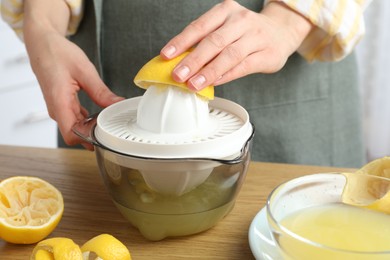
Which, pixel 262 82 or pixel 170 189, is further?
pixel 262 82

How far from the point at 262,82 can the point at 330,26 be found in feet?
0.51

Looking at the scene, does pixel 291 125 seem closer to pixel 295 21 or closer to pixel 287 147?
pixel 287 147

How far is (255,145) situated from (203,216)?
367 millimetres

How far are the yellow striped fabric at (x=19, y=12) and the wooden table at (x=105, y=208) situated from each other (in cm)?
22

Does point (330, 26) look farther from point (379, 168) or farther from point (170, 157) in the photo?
point (170, 157)

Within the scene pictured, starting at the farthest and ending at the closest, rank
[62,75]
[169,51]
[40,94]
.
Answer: [40,94]
[62,75]
[169,51]

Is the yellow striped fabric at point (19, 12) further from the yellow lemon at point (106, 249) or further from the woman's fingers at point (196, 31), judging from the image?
the yellow lemon at point (106, 249)

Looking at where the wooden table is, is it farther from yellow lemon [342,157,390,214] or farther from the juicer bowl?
yellow lemon [342,157,390,214]

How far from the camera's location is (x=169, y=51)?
0.73m

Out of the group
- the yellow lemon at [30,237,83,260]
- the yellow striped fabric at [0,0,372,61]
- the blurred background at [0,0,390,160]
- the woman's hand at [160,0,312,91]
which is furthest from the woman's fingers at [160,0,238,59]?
the blurred background at [0,0,390,160]

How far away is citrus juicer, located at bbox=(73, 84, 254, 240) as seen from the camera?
67 cm

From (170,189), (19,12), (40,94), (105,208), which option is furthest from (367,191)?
(40,94)

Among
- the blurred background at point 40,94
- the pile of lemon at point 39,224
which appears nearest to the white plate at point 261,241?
the pile of lemon at point 39,224

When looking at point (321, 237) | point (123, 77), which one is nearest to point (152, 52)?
point (123, 77)
